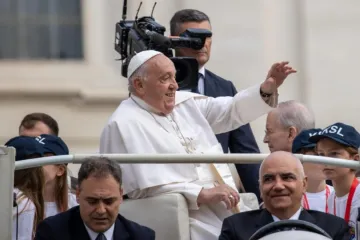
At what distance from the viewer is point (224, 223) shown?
898 cm

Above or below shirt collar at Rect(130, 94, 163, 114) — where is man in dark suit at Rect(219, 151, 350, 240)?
below

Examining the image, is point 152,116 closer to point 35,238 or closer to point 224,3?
point 35,238

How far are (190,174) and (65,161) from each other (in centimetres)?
151

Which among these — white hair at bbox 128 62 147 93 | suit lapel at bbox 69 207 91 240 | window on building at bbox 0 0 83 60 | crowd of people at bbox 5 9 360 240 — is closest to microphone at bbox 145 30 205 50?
crowd of people at bbox 5 9 360 240

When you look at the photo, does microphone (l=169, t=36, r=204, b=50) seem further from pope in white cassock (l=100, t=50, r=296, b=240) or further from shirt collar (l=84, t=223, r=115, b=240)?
shirt collar (l=84, t=223, r=115, b=240)

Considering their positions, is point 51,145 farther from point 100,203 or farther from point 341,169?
point 341,169

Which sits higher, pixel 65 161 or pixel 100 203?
pixel 65 161

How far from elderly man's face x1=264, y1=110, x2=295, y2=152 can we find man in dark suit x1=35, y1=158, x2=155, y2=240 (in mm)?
→ 1700

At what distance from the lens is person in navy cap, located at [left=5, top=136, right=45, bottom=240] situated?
942 cm

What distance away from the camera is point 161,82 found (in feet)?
32.6

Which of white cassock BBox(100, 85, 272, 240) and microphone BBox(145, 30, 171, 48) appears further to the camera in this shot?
microphone BBox(145, 30, 171, 48)

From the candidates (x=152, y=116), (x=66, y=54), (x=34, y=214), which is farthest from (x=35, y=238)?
(x=66, y=54)

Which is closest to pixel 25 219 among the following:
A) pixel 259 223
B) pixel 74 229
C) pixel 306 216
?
pixel 74 229

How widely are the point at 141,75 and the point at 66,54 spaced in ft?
16.0
